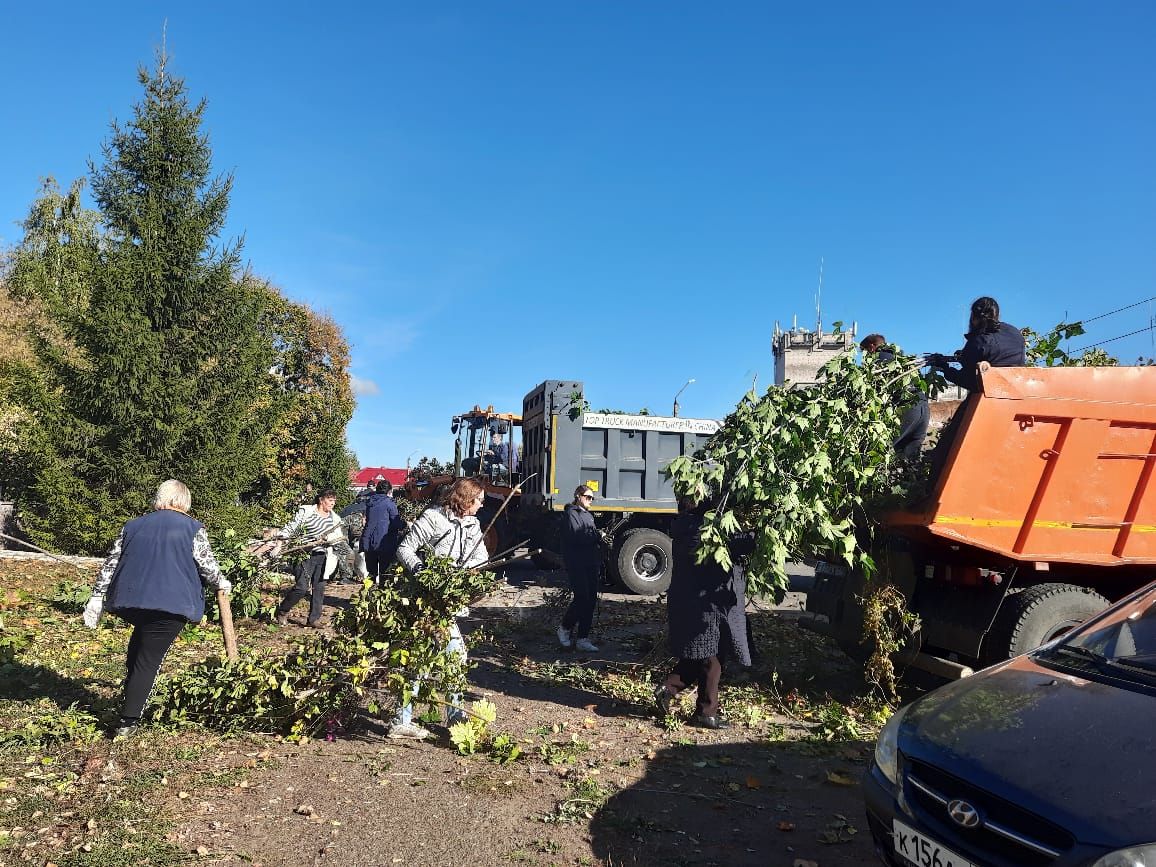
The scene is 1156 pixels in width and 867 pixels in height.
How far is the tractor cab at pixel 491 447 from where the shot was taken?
14.8m

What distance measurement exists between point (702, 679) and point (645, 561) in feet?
22.7

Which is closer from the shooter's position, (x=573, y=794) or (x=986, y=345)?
(x=573, y=794)

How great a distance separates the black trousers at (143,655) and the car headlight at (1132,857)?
15.6ft

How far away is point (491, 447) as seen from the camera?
15141 mm

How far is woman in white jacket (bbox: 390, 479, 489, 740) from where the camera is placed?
5.36m

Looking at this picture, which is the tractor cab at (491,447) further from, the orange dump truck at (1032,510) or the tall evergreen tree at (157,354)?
the orange dump truck at (1032,510)

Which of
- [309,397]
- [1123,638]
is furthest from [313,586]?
[309,397]

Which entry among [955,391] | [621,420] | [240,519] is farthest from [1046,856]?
[240,519]

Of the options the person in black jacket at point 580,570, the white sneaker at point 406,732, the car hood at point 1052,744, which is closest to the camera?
the car hood at point 1052,744

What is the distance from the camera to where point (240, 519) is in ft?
46.1

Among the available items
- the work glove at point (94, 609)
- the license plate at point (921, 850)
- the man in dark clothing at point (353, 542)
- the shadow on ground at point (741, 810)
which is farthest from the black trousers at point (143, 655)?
the man in dark clothing at point (353, 542)

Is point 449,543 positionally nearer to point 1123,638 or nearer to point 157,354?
point 1123,638

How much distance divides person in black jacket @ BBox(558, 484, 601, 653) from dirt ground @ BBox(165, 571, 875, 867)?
1.47 meters

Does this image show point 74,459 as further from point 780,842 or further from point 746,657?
point 780,842
